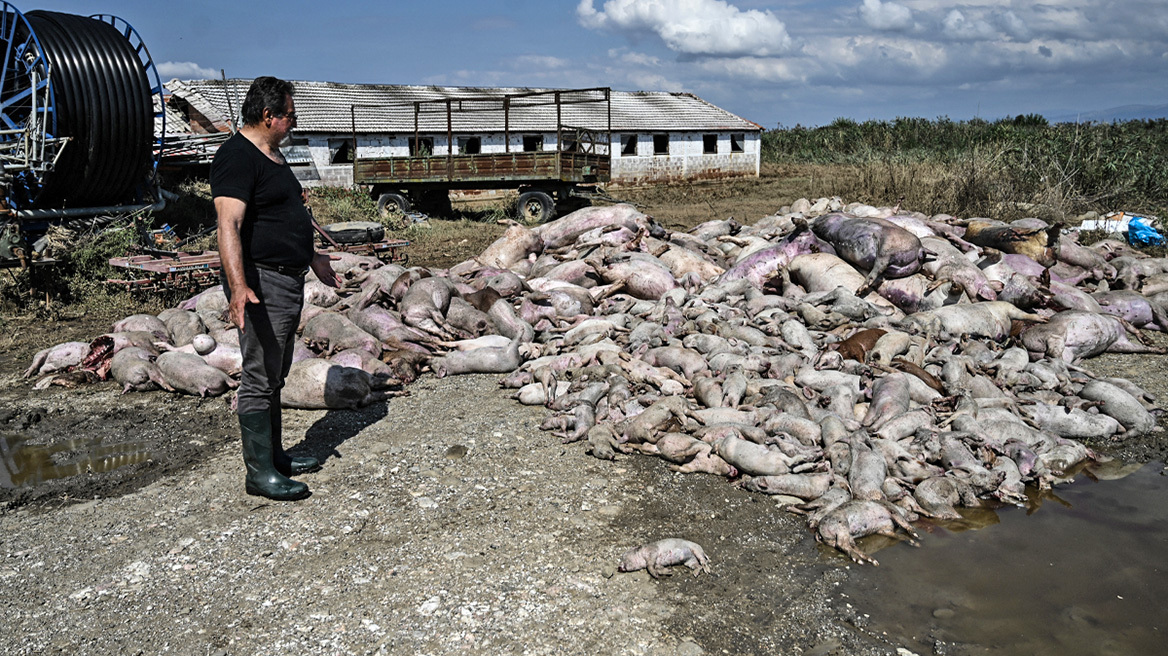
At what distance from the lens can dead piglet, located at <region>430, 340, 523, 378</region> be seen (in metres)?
7.04

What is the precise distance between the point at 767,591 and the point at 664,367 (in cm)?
276

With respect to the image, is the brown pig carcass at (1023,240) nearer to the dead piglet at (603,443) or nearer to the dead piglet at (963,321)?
the dead piglet at (963,321)

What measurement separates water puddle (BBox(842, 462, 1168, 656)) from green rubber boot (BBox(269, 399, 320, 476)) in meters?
3.23

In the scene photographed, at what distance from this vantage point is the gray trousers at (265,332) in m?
4.35

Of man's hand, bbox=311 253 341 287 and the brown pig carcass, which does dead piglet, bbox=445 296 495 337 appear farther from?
the brown pig carcass

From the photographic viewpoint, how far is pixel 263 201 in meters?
4.26

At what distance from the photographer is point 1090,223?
12.5m

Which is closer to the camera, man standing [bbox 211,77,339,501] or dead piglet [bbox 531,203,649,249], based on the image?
man standing [bbox 211,77,339,501]

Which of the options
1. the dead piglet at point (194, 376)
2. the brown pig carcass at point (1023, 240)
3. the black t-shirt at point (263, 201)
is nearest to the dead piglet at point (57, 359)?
the dead piglet at point (194, 376)

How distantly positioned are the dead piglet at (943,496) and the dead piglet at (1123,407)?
1928mm

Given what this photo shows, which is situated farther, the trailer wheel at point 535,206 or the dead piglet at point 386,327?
the trailer wheel at point 535,206

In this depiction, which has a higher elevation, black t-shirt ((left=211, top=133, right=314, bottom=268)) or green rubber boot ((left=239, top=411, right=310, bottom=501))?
black t-shirt ((left=211, top=133, right=314, bottom=268))

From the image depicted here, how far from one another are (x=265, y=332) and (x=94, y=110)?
10.1 metres

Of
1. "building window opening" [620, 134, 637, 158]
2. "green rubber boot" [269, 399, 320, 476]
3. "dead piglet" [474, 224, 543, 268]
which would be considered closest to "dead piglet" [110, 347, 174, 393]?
"green rubber boot" [269, 399, 320, 476]
